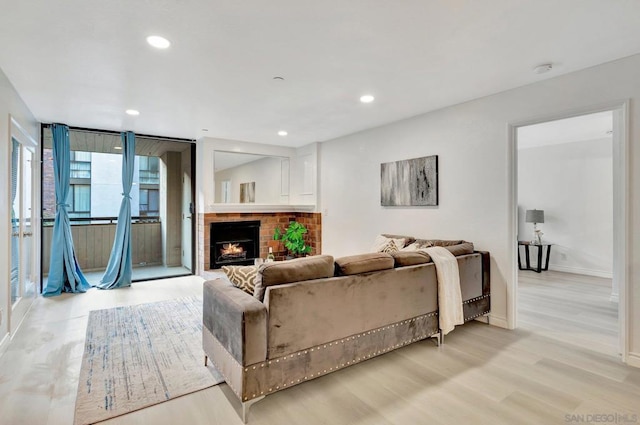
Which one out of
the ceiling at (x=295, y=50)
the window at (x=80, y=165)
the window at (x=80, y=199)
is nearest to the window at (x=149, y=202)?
the window at (x=80, y=199)

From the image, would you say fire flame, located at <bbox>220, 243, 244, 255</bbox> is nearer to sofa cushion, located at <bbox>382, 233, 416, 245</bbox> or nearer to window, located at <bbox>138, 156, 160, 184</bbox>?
window, located at <bbox>138, 156, 160, 184</bbox>

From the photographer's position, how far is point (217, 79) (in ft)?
10.1

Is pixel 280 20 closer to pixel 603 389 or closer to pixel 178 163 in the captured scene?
pixel 603 389

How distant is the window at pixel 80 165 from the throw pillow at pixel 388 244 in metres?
5.94

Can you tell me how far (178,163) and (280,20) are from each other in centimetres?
543

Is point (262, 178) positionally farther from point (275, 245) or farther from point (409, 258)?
point (409, 258)

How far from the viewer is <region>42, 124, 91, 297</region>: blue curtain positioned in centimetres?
480

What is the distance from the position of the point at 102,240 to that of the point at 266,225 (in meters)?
3.22

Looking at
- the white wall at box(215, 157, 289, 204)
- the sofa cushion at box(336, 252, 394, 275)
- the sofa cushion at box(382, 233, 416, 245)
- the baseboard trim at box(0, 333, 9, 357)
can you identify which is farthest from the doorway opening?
the baseboard trim at box(0, 333, 9, 357)

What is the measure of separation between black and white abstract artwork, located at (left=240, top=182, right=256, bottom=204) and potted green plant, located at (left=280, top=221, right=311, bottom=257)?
1174 mm

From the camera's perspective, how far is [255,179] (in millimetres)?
7145

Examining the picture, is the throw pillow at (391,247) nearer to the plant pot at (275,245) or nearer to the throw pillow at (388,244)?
the throw pillow at (388,244)

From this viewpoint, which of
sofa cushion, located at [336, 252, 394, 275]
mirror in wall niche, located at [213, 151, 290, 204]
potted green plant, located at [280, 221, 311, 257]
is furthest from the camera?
mirror in wall niche, located at [213, 151, 290, 204]

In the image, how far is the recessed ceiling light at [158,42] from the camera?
2312 mm
